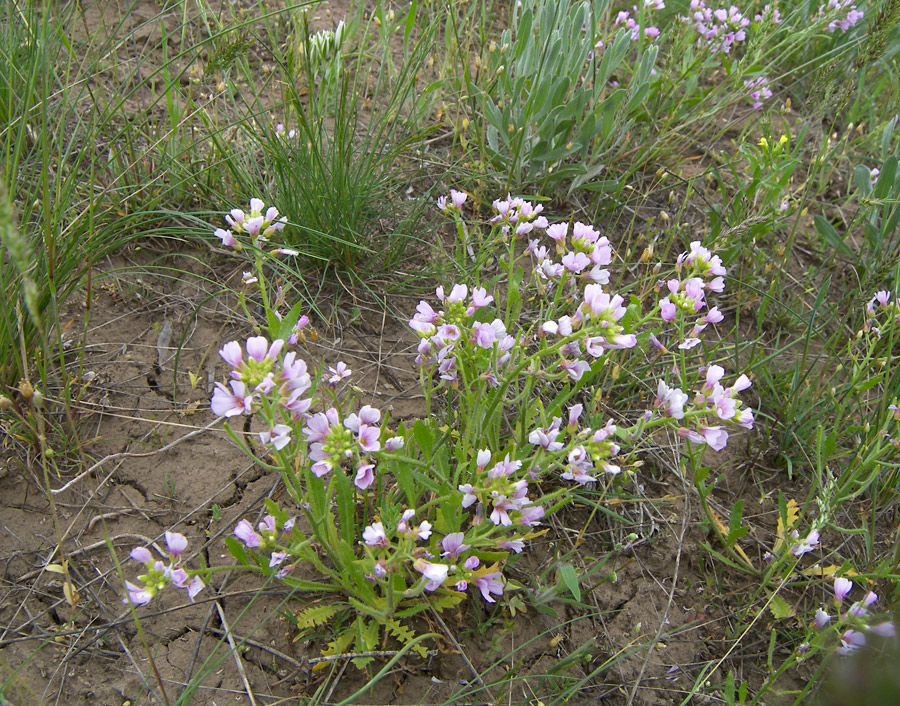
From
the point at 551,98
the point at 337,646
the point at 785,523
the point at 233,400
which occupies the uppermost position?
the point at 551,98

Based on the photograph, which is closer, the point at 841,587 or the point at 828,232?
the point at 841,587

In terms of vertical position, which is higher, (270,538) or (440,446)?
(440,446)

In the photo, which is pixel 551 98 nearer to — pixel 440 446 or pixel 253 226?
pixel 253 226

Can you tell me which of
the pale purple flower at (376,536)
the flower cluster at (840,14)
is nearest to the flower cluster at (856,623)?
the pale purple flower at (376,536)

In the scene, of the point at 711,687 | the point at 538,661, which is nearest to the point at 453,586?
the point at 538,661

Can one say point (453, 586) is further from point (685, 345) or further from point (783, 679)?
point (783, 679)

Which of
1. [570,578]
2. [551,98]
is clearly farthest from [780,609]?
[551,98]

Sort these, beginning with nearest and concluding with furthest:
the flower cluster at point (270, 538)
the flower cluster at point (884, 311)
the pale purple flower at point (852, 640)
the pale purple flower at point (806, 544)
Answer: the flower cluster at point (270, 538), the pale purple flower at point (852, 640), the pale purple flower at point (806, 544), the flower cluster at point (884, 311)

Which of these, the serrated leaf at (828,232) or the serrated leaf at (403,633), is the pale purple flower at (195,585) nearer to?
the serrated leaf at (403,633)
